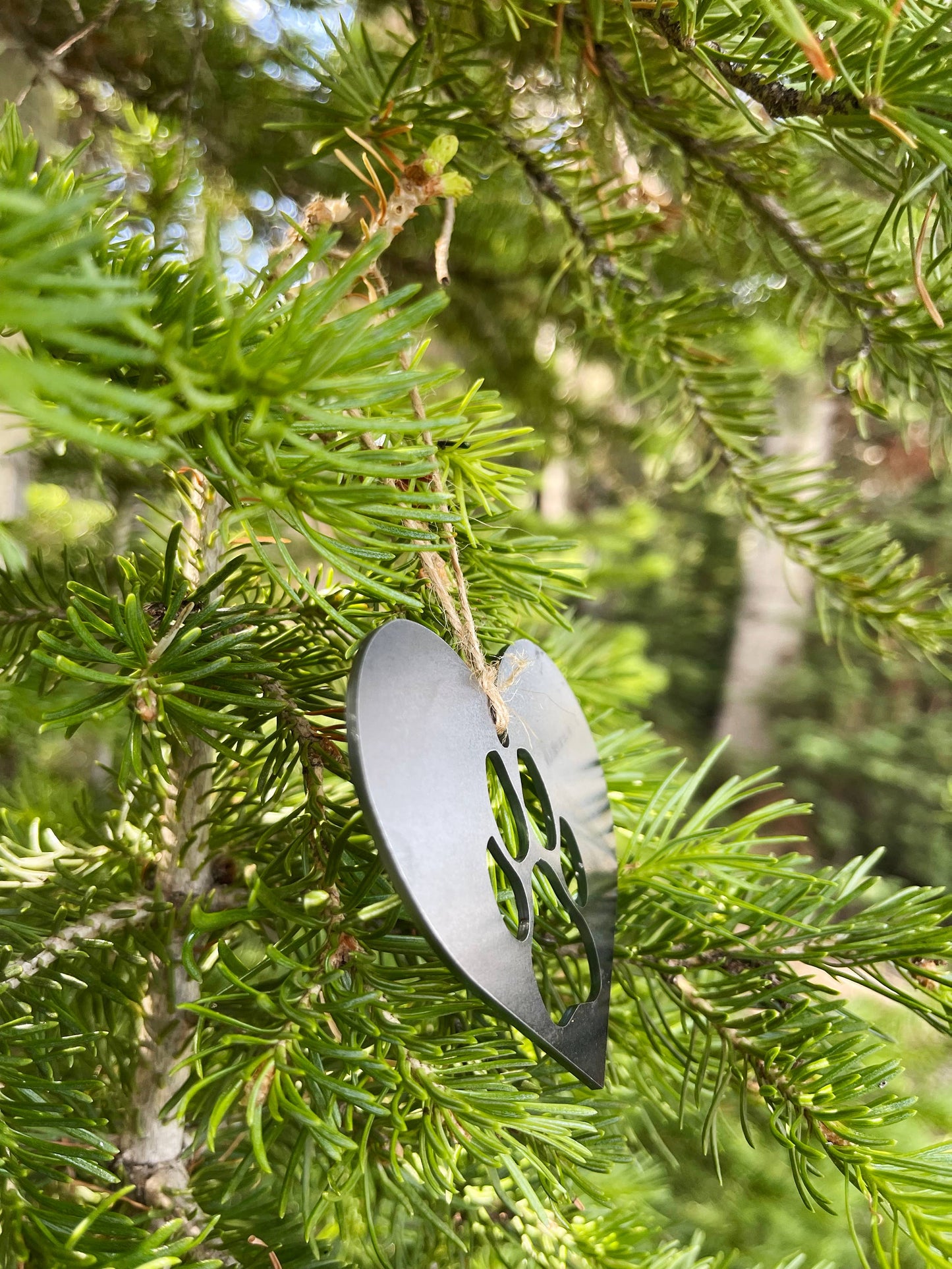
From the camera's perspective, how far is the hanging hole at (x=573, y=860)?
0.26 m

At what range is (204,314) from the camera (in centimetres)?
18

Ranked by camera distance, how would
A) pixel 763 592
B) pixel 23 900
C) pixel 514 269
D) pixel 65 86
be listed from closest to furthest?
pixel 23 900, pixel 65 86, pixel 514 269, pixel 763 592

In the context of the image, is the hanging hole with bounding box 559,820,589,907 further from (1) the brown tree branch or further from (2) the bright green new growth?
(1) the brown tree branch

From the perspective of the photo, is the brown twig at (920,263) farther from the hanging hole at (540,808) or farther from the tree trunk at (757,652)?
the tree trunk at (757,652)

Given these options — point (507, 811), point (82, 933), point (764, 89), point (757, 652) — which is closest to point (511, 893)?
point (507, 811)

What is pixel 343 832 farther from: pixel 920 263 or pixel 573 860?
pixel 920 263

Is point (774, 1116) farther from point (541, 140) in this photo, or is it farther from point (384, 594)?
point (541, 140)

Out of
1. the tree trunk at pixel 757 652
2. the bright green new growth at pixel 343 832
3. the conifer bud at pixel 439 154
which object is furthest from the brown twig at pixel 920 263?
the tree trunk at pixel 757 652

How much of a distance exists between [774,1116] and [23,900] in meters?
0.25

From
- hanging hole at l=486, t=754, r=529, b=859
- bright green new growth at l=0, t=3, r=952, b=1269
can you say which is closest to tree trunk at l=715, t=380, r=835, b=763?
bright green new growth at l=0, t=3, r=952, b=1269

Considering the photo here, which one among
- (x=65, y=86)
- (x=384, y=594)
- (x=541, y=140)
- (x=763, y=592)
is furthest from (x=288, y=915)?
(x=763, y=592)

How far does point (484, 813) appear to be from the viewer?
8.1 inches

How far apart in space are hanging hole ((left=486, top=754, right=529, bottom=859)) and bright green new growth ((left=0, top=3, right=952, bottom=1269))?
0.13 feet

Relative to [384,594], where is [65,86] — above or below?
above
